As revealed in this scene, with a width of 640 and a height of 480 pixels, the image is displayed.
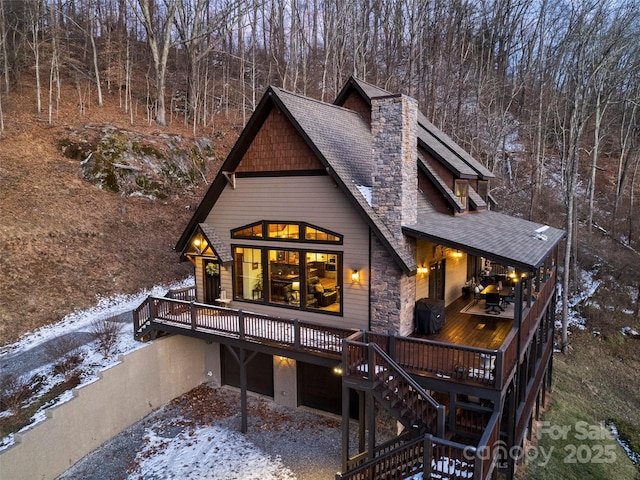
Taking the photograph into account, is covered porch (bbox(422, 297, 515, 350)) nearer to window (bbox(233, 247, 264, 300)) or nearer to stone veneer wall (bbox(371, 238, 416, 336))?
stone veneer wall (bbox(371, 238, 416, 336))

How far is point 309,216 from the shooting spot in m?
11.4

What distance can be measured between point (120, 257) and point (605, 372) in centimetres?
2145

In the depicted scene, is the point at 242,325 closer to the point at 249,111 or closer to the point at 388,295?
the point at 388,295

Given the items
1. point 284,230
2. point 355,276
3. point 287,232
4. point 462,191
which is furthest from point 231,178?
point 462,191

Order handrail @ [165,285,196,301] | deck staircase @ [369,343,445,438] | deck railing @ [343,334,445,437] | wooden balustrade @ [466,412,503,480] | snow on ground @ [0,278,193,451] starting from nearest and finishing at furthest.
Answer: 1. wooden balustrade @ [466,412,503,480]
2. deck staircase @ [369,343,445,438]
3. deck railing @ [343,334,445,437]
4. snow on ground @ [0,278,193,451]
5. handrail @ [165,285,196,301]

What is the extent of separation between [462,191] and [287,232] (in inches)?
247

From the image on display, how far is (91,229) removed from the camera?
63.8ft

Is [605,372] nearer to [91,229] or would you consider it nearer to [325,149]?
[325,149]

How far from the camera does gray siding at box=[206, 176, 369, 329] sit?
10734 mm

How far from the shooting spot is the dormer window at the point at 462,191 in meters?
13.9

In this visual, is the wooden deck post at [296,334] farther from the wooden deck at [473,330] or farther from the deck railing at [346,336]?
the wooden deck at [473,330]

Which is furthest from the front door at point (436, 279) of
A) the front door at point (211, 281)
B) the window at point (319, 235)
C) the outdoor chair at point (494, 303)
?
the front door at point (211, 281)

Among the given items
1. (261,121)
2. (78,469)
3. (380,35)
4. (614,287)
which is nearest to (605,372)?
(614,287)

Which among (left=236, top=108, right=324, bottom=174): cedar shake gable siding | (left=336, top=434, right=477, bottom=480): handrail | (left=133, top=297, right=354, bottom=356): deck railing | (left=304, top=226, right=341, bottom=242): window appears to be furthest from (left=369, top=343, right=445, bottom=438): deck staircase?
(left=236, top=108, right=324, bottom=174): cedar shake gable siding
